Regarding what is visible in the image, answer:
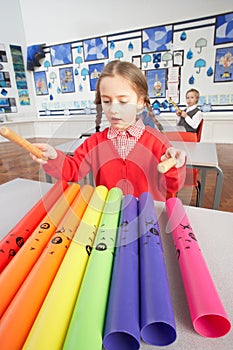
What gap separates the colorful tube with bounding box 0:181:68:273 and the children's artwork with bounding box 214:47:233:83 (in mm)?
3950

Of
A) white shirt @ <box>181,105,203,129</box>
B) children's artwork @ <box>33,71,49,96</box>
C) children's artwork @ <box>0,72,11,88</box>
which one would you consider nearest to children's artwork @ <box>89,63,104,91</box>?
children's artwork @ <box>33,71,49,96</box>

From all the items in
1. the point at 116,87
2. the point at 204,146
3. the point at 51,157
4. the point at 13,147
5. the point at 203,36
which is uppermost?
the point at 203,36

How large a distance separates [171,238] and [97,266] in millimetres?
220

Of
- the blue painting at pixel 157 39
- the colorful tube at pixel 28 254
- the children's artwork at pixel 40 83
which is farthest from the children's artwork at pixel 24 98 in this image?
the colorful tube at pixel 28 254

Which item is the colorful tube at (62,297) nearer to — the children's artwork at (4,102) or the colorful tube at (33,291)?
the colorful tube at (33,291)

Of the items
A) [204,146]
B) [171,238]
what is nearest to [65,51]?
[204,146]

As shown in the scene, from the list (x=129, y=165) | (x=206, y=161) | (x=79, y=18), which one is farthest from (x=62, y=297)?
(x=79, y=18)

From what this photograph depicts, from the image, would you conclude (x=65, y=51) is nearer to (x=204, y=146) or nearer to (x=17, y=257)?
(x=204, y=146)

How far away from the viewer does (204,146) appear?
1.62m

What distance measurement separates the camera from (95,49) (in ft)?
14.5

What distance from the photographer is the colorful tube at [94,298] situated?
28 centimetres

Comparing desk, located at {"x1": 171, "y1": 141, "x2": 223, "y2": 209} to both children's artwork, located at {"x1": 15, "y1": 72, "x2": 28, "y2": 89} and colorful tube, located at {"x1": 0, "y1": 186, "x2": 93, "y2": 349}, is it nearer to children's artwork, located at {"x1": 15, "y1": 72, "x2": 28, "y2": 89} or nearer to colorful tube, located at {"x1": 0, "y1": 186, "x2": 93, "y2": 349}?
colorful tube, located at {"x1": 0, "y1": 186, "x2": 93, "y2": 349}

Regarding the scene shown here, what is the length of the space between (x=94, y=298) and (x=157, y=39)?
448 cm

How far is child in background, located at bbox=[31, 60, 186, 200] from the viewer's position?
2.22 ft
